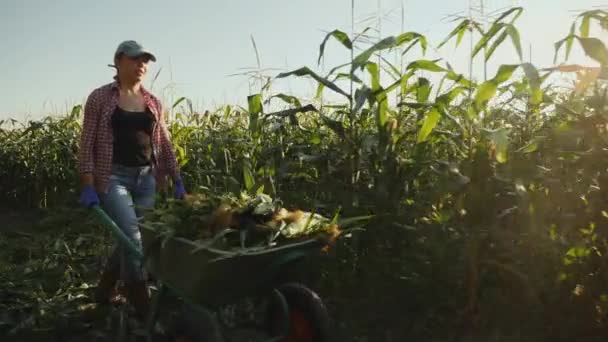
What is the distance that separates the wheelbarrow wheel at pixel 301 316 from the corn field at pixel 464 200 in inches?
21.7

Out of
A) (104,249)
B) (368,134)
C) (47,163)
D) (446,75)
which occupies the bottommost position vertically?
(104,249)

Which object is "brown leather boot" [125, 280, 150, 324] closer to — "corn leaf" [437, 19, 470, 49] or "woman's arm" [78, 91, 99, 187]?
"woman's arm" [78, 91, 99, 187]

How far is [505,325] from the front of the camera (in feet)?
10.3

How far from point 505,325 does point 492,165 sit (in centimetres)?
79

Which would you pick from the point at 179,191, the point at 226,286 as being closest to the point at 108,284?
the point at 179,191

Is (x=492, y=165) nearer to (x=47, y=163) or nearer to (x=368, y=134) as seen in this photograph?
(x=368, y=134)

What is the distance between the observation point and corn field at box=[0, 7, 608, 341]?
9.59 feet

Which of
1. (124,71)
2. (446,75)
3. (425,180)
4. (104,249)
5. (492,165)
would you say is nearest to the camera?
(492,165)

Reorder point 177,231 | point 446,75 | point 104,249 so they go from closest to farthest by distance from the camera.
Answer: point 177,231, point 446,75, point 104,249

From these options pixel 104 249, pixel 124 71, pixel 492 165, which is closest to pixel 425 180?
pixel 492 165

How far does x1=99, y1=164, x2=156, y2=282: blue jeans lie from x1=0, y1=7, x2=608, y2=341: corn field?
2.51 feet

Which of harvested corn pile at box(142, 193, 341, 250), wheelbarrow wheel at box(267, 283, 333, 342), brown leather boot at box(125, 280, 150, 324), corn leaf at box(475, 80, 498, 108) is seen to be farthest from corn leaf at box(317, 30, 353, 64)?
brown leather boot at box(125, 280, 150, 324)

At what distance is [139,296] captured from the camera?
3.85 meters

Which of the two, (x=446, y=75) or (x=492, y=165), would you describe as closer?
(x=492, y=165)
